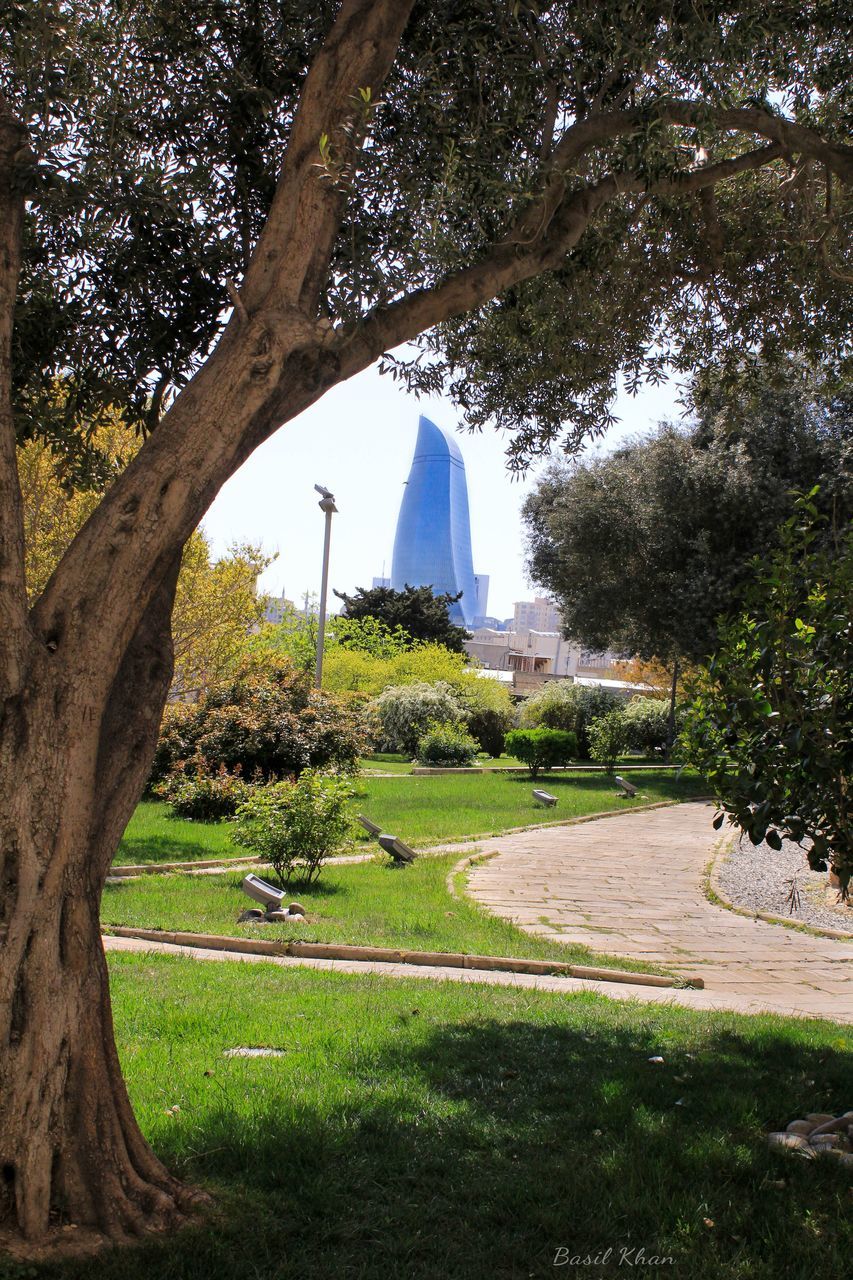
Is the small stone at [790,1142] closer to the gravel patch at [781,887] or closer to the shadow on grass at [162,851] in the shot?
the gravel patch at [781,887]

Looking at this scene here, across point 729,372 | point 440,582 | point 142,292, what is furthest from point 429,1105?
point 440,582

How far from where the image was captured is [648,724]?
34875 millimetres

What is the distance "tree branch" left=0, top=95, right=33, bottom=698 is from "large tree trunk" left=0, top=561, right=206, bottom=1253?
7 cm

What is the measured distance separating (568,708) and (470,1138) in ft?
91.9

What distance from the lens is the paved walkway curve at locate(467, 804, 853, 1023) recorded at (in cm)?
786

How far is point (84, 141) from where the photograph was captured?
4730 mm

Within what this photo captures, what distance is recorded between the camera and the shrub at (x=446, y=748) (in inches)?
1035

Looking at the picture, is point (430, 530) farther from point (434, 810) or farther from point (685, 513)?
point (434, 810)

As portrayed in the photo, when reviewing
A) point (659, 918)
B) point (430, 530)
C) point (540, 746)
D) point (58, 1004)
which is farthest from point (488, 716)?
point (430, 530)

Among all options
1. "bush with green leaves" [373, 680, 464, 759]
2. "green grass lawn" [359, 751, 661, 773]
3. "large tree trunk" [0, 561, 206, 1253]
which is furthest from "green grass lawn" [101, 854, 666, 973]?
"bush with green leaves" [373, 680, 464, 759]

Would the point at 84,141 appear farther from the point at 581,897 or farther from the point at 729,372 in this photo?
the point at 581,897

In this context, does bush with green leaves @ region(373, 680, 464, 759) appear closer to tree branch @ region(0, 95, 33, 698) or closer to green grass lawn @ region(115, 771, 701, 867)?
green grass lawn @ region(115, 771, 701, 867)

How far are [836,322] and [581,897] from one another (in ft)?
21.0

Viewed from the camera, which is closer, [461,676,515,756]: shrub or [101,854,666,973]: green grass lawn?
[101,854,666,973]: green grass lawn
